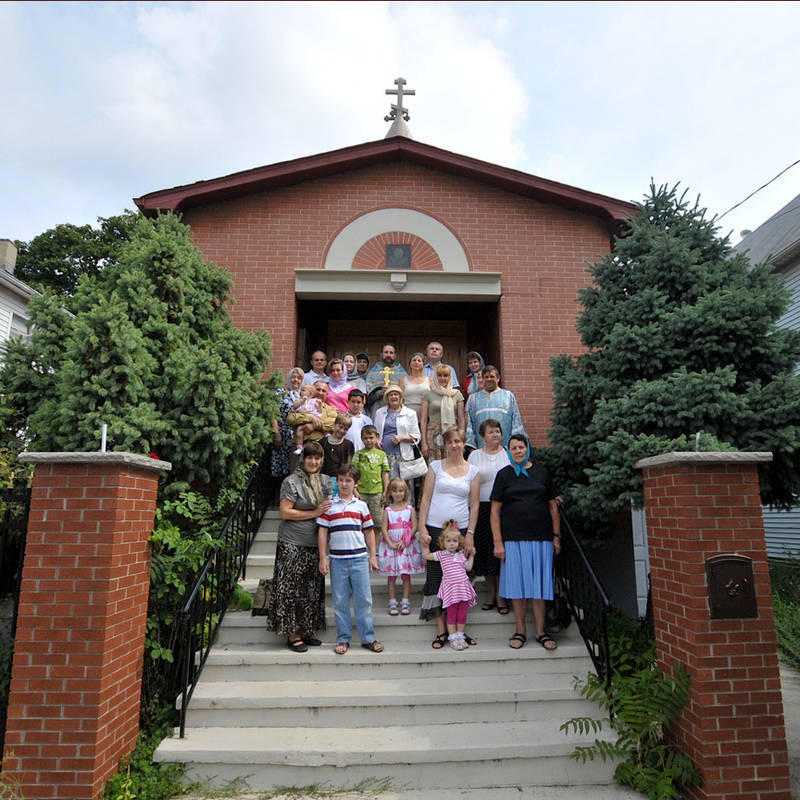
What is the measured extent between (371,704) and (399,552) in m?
1.24

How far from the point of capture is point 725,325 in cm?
481

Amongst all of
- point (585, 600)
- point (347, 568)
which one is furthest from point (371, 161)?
point (585, 600)

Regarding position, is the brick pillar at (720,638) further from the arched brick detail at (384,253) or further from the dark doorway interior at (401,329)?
the dark doorway interior at (401,329)

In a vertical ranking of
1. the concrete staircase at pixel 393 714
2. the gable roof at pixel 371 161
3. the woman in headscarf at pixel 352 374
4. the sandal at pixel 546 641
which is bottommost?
the concrete staircase at pixel 393 714

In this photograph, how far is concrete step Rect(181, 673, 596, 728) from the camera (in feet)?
13.2

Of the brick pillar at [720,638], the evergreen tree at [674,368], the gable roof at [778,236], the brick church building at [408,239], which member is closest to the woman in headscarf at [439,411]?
the evergreen tree at [674,368]

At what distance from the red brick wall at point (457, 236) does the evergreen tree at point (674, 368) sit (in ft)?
7.39

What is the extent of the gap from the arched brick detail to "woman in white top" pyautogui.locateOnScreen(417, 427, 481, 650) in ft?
13.3

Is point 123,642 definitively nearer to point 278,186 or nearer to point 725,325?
point 725,325

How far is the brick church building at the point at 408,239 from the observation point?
8125 millimetres

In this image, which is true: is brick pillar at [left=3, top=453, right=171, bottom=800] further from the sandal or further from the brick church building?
the brick church building

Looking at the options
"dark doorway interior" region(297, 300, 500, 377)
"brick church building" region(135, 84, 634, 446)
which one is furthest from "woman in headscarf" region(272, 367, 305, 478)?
"dark doorway interior" region(297, 300, 500, 377)

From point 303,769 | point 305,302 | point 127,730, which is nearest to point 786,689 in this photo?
point 303,769

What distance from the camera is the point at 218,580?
474cm
